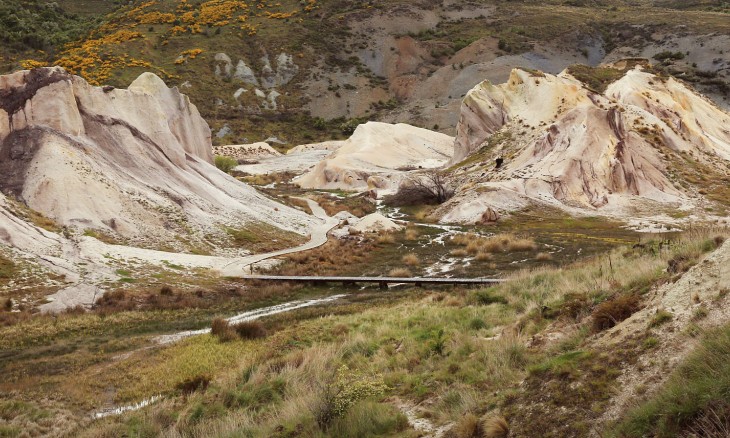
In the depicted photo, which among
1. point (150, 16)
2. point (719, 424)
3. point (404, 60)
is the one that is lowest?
point (719, 424)

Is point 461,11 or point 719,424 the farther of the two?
point 461,11

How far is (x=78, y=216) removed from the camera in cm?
3111

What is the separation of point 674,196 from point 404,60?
124259 millimetres

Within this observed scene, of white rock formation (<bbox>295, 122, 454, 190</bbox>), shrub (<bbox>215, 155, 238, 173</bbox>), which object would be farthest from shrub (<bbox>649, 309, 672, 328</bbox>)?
shrub (<bbox>215, 155, 238, 173</bbox>)

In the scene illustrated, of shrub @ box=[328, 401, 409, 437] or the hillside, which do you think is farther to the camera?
the hillside

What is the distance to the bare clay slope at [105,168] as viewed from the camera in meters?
32.0

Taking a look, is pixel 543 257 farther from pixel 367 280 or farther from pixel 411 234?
pixel 411 234

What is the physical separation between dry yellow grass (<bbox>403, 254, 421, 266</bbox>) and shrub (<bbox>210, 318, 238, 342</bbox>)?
56.2 ft

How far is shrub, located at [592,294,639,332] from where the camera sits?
382 inches

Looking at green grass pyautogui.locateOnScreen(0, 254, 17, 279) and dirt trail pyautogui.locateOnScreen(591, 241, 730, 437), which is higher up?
dirt trail pyautogui.locateOnScreen(591, 241, 730, 437)

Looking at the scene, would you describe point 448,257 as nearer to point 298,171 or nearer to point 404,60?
point 298,171

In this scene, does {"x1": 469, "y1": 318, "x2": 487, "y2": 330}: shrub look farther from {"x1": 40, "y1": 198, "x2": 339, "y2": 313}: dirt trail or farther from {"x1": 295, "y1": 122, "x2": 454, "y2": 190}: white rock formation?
{"x1": 295, "y1": 122, "x2": 454, "y2": 190}: white rock formation

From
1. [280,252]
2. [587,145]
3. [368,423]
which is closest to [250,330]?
[368,423]

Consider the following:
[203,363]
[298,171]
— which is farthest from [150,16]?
[203,363]
